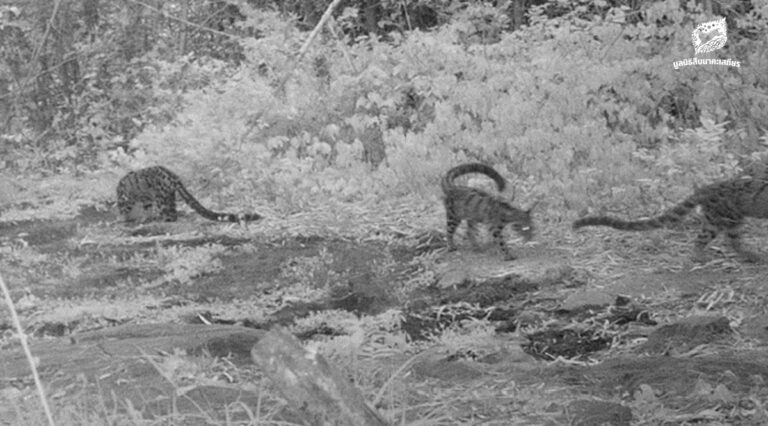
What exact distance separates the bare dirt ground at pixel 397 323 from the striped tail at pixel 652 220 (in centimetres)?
25

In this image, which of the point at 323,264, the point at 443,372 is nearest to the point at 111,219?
the point at 323,264

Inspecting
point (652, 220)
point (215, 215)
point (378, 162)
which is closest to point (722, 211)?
point (652, 220)

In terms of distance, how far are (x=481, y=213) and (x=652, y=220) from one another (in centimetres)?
132

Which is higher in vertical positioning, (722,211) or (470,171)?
(470,171)

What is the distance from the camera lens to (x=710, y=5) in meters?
12.0

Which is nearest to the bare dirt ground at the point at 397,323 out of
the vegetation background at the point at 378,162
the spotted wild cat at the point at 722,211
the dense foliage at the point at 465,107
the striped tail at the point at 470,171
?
the vegetation background at the point at 378,162

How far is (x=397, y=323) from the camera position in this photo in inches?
271

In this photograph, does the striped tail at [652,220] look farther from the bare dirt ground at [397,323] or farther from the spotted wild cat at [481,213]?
the spotted wild cat at [481,213]

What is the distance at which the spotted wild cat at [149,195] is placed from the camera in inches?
436

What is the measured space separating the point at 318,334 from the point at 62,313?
6.54 feet

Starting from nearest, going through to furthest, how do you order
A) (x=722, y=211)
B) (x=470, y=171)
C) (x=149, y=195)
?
(x=722, y=211), (x=470, y=171), (x=149, y=195)

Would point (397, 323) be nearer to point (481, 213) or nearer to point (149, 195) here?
point (481, 213)

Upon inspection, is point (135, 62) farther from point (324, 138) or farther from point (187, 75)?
point (324, 138)

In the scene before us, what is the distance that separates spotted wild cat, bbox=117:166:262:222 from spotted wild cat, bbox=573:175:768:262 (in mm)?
4602
